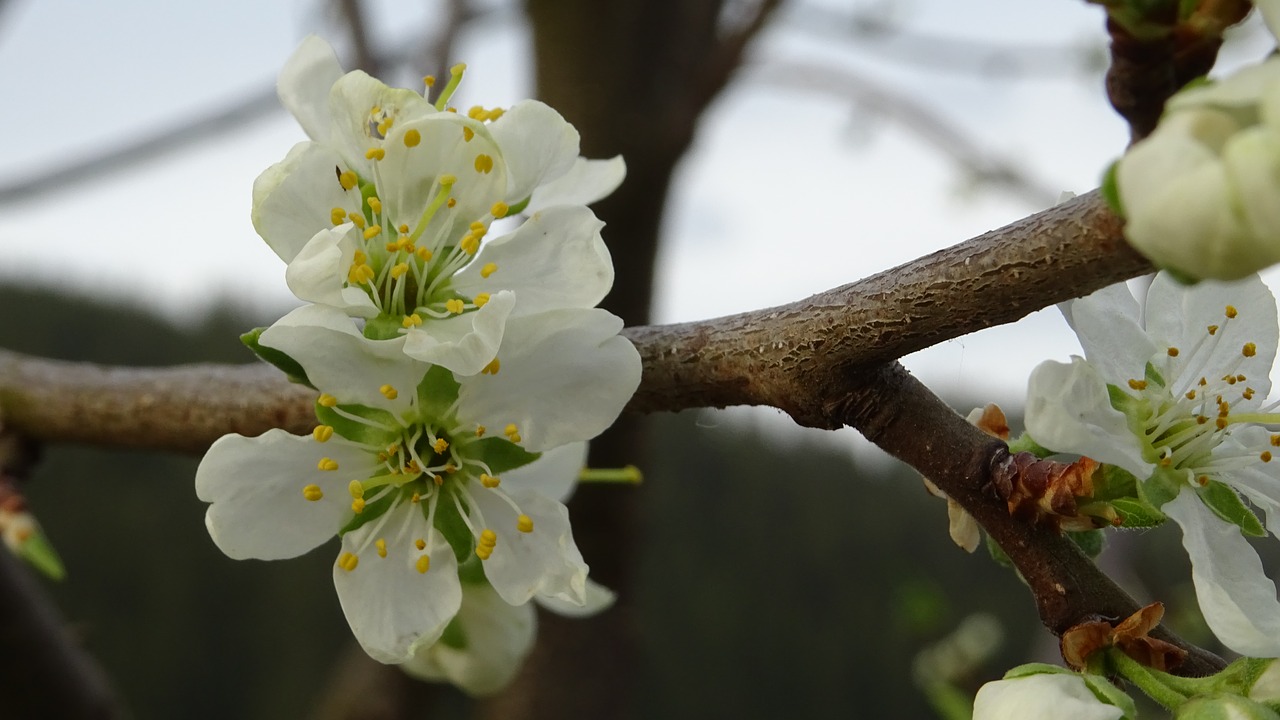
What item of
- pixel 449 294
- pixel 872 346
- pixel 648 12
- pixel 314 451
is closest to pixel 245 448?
pixel 314 451

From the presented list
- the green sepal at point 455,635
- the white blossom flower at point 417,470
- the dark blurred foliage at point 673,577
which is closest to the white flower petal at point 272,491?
the white blossom flower at point 417,470

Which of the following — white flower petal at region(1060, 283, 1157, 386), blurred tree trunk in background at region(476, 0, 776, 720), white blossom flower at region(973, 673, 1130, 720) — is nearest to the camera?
white blossom flower at region(973, 673, 1130, 720)

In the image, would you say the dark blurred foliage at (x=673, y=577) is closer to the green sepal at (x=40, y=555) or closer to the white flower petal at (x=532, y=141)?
the green sepal at (x=40, y=555)

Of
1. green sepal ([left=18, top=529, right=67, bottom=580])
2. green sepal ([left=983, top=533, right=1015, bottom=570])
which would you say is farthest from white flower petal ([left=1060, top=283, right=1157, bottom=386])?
green sepal ([left=18, top=529, right=67, bottom=580])

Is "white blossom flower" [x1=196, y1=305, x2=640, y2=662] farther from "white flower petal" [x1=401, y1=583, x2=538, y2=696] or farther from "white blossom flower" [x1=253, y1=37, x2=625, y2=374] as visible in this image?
"white flower petal" [x1=401, y1=583, x2=538, y2=696]

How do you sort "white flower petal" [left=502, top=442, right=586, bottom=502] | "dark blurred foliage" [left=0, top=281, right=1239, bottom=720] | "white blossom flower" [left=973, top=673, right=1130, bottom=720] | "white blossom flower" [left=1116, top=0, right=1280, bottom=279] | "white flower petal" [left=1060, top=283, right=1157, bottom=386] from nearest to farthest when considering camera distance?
"white blossom flower" [left=1116, top=0, right=1280, bottom=279]
"white blossom flower" [left=973, top=673, right=1130, bottom=720]
"white flower petal" [left=1060, top=283, right=1157, bottom=386]
"white flower petal" [left=502, top=442, right=586, bottom=502]
"dark blurred foliage" [left=0, top=281, right=1239, bottom=720]

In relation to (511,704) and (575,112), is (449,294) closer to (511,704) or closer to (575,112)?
(575,112)

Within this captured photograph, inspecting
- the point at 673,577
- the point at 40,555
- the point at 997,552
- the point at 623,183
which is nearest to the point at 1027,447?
the point at 997,552
